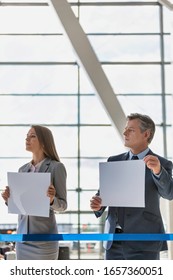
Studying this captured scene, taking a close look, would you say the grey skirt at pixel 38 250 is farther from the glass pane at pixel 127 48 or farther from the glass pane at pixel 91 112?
the glass pane at pixel 127 48

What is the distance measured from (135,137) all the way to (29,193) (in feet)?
2.12

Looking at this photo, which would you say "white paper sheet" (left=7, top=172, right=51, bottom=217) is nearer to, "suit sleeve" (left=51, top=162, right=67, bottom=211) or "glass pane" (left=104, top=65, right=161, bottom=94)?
"suit sleeve" (left=51, top=162, right=67, bottom=211)

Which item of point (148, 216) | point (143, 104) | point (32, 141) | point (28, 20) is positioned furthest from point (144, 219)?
point (28, 20)

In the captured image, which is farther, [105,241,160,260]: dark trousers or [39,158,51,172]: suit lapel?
[39,158,51,172]: suit lapel

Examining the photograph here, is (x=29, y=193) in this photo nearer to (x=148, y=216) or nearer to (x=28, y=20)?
(x=148, y=216)

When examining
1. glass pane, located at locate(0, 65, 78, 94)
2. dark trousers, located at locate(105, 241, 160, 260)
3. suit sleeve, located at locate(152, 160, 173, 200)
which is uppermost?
glass pane, located at locate(0, 65, 78, 94)

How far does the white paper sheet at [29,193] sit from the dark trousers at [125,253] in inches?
15.5

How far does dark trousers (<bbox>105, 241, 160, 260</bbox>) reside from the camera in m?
2.47

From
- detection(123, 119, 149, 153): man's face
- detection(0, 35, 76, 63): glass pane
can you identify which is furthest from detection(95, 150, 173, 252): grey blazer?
detection(0, 35, 76, 63): glass pane

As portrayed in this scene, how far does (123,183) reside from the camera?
2.51 m

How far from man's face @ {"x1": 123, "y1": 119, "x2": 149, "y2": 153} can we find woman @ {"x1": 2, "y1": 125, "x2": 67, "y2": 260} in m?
0.44
